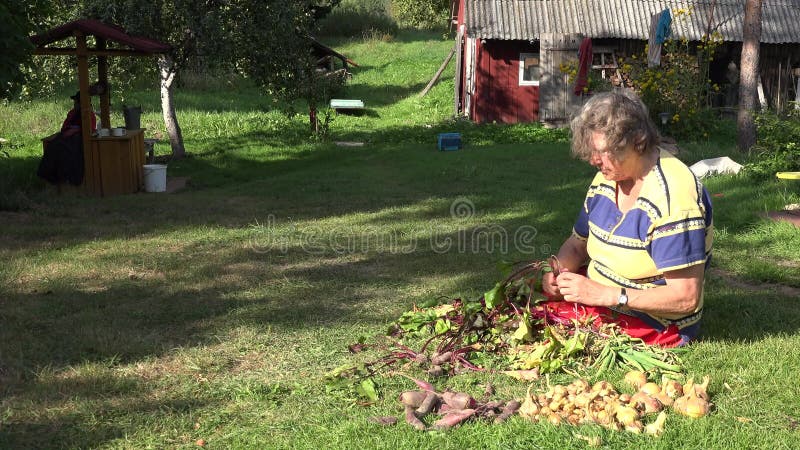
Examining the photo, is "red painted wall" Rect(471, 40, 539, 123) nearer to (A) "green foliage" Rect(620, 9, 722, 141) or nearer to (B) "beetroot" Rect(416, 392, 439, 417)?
(A) "green foliage" Rect(620, 9, 722, 141)

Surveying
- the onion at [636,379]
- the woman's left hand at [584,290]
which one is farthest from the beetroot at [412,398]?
the onion at [636,379]

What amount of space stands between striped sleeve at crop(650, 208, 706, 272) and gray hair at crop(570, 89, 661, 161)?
40 cm

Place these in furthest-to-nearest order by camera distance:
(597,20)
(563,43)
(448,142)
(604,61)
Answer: (604,61)
(597,20)
(563,43)
(448,142)

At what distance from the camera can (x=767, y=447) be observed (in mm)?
3523

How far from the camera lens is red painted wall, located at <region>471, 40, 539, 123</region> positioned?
68.5 ft

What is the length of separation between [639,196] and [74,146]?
31.9 feet

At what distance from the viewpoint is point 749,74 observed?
14.8 meters

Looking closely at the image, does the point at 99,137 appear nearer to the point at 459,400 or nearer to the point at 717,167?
the point at 717,167

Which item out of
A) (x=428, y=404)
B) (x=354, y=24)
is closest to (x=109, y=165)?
(x=428, y=404)

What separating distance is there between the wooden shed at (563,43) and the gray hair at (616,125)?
1624cm

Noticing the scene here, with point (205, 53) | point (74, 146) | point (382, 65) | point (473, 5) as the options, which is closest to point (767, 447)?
point (74, 146)

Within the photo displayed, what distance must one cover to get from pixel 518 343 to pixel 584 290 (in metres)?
0.66

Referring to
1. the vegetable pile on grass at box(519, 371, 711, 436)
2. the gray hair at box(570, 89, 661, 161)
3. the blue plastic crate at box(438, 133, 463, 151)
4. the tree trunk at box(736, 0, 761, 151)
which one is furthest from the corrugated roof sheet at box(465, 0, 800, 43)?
the vegetable pile on grass at box(519, 371, 711, 436)

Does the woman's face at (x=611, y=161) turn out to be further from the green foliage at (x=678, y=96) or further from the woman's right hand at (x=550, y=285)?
the green foliage at (x=678, y=96)
